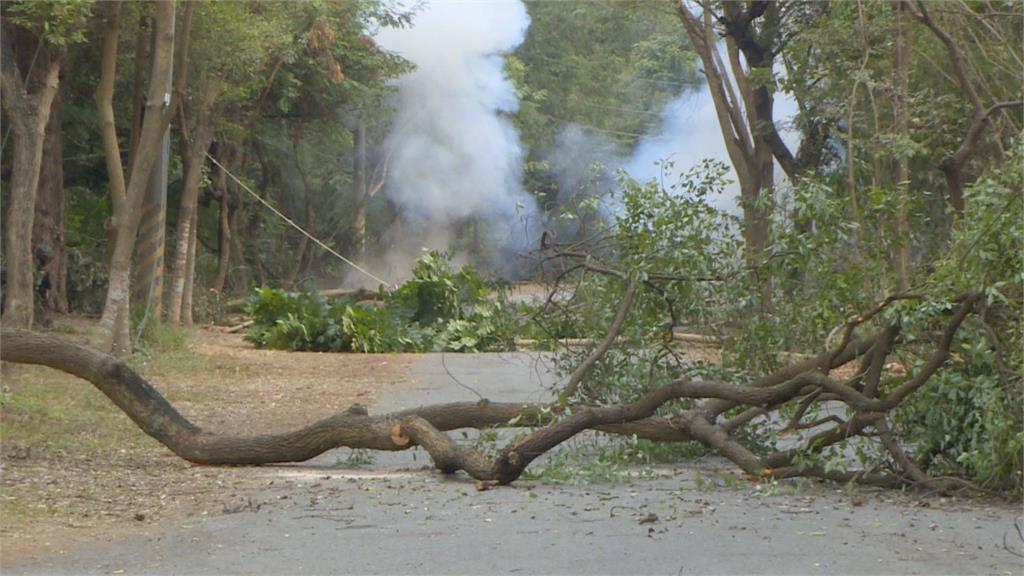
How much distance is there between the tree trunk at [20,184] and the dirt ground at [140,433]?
2.64 ft

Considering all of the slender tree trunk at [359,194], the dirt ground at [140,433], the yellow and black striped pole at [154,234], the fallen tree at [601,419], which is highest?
→ the slender tree trunk at [359,194]

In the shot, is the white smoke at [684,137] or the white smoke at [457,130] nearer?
the white smoke at [457,130]

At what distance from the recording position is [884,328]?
859cm

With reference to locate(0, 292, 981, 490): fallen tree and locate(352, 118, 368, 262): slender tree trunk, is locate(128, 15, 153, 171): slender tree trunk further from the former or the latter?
locate(352, 118, 368, 262): slender tree trunk

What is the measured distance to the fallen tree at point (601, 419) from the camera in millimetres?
8367

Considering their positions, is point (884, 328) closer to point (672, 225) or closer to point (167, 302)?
point (672, 225)

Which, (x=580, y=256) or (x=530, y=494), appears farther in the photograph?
(x=580, y=256)

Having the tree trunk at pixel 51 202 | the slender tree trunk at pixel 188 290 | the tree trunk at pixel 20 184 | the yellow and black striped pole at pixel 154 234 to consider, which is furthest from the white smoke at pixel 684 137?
the tree trunk at pixel 20 184

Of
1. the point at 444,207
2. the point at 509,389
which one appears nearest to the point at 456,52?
the point at 444,207

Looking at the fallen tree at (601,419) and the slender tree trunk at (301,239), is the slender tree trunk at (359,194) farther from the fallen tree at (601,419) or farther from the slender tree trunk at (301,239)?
the fallen tree at (601,419)

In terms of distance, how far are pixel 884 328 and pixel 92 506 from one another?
5.21 meters

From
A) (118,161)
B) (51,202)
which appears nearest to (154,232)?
(51,202)

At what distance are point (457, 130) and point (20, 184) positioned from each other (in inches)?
881

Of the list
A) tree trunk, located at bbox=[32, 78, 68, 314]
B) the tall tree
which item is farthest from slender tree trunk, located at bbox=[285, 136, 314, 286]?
the tall tree
